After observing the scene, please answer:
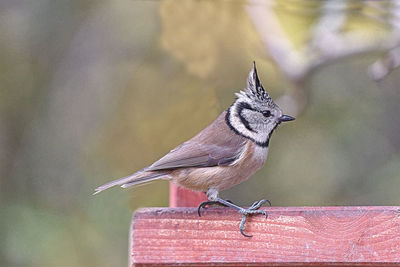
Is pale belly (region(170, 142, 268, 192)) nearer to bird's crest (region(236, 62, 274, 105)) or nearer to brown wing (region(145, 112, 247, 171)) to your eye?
brown wing (region(145, 112, 247, 171))

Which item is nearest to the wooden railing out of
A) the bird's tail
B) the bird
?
the bird

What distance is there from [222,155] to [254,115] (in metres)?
0.36

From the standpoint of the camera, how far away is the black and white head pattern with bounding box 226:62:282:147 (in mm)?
3414

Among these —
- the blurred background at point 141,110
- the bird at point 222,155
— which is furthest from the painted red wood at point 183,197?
the blurred background at point 141,110

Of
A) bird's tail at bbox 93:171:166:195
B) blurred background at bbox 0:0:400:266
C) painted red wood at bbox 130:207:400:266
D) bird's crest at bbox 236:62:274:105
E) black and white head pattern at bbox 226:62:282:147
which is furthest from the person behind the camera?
blurred background at bbox 0:0:400:266

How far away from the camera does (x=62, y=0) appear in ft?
18.6

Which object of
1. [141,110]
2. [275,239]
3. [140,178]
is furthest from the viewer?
[141,110]

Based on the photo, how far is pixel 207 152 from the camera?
320 centimetres

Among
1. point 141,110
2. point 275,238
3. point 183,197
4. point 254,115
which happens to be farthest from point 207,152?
point 141,110

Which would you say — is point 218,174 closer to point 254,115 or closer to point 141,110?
point 254,115

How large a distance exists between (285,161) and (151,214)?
11.6ft

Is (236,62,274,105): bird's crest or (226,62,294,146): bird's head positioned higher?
(236,62,274,105): bird's crest

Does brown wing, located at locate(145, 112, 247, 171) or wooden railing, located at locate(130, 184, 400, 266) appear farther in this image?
brown wing, located at locate(145, 112, 247, 171)

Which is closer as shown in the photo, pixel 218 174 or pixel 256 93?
pixel 218 174
